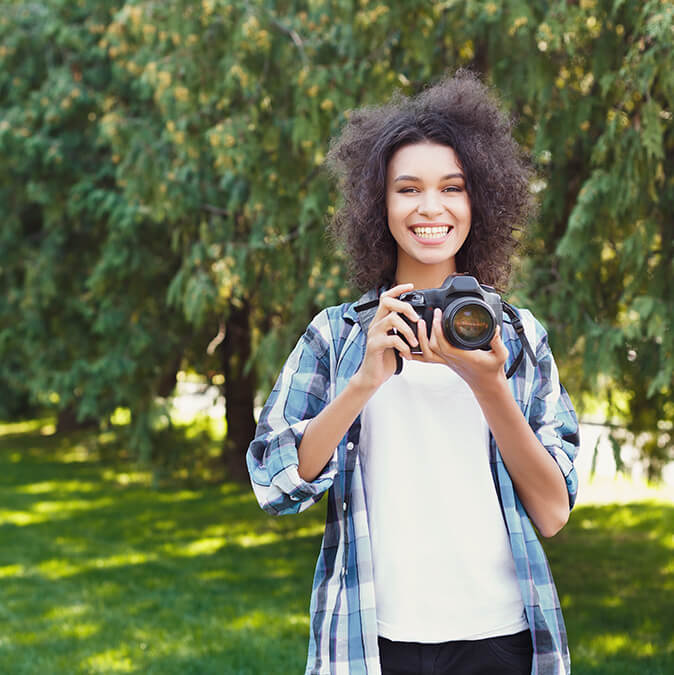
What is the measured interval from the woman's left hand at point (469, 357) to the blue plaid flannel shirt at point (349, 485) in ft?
0.59

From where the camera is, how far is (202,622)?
16.1 feet

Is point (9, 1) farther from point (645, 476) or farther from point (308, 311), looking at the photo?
point (645, 476)

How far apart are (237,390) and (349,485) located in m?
7.23

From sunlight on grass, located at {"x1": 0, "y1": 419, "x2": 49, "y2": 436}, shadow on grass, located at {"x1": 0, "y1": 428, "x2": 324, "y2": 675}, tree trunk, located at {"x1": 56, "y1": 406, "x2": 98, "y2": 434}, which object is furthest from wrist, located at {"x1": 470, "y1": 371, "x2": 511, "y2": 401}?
sunlight on grass, located at {"x1": 0, "y1": 419, "x2": 49, "y2": 436}

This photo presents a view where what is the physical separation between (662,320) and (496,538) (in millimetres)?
2395

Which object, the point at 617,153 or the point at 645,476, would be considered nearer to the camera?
the point at 617,153

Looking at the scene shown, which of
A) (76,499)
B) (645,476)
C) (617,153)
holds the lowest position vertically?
(76,499)

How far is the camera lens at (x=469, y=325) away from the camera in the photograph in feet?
4.61

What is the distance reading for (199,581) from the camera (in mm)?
5844

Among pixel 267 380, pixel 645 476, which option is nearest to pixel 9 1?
pixel 267 380

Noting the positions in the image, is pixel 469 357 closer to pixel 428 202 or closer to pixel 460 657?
pixel 428 202

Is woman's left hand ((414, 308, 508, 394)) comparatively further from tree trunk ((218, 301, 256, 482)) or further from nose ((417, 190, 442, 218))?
tree trunk ((218, 301, 256, 482))

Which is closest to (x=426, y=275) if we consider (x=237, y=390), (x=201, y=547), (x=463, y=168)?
(x=463, y=168)

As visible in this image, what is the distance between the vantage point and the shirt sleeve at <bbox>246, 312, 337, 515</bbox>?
4.91ft
